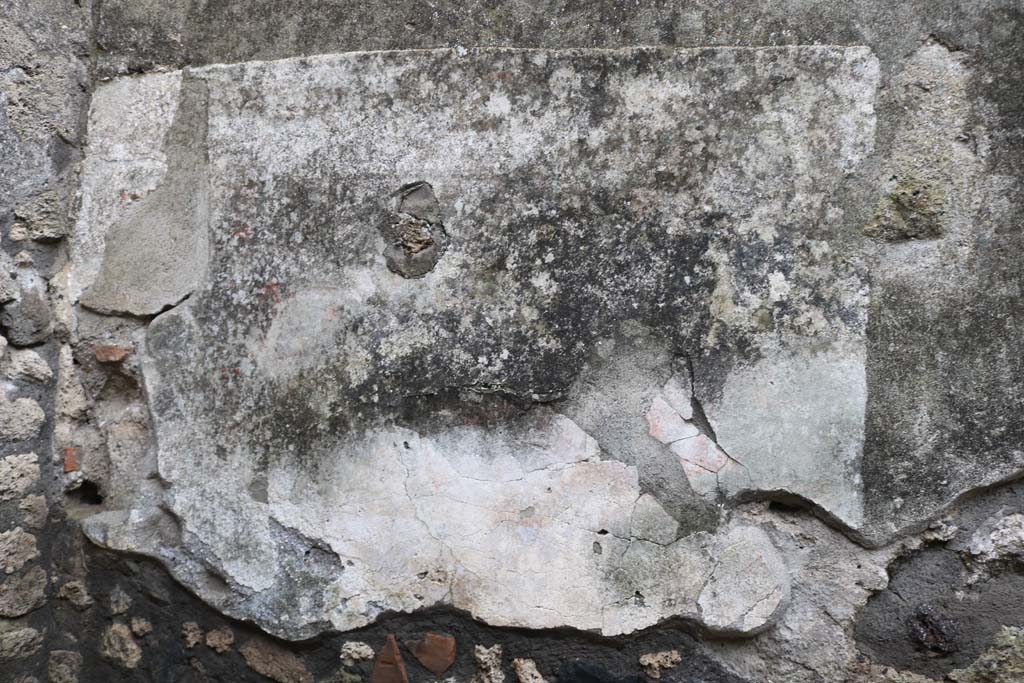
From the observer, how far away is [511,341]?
174 cm

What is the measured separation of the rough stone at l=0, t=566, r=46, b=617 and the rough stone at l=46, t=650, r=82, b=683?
0.40 ft

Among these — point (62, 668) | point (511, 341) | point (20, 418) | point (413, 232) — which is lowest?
point (62, 668)

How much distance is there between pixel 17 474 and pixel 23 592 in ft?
0.82

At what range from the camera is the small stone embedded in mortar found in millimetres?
1798

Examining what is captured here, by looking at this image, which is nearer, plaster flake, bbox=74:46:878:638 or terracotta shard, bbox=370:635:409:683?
plaster flake, bbox=74:46:878:638

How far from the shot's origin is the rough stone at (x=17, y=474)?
6.05ft

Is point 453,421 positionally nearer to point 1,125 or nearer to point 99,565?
point 99,565

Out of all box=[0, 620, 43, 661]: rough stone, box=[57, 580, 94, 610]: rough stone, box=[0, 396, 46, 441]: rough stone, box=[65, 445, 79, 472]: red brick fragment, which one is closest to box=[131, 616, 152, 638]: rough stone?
box=[57, 580, 94, 610]: rough stone

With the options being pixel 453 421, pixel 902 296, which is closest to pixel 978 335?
pixel 902 296

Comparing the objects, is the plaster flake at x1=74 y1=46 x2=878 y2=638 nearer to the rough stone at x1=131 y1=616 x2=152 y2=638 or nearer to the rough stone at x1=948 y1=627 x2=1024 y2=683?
the rough stone at x1=131 y1=616 x2=152 y2=638

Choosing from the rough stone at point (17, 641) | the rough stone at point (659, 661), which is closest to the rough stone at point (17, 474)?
the rough stone at point (17, 641)

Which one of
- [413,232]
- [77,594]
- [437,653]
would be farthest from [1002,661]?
[77,594]

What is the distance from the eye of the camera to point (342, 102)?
1844 millimetres

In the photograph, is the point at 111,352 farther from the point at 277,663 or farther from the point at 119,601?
the point at 277,663
